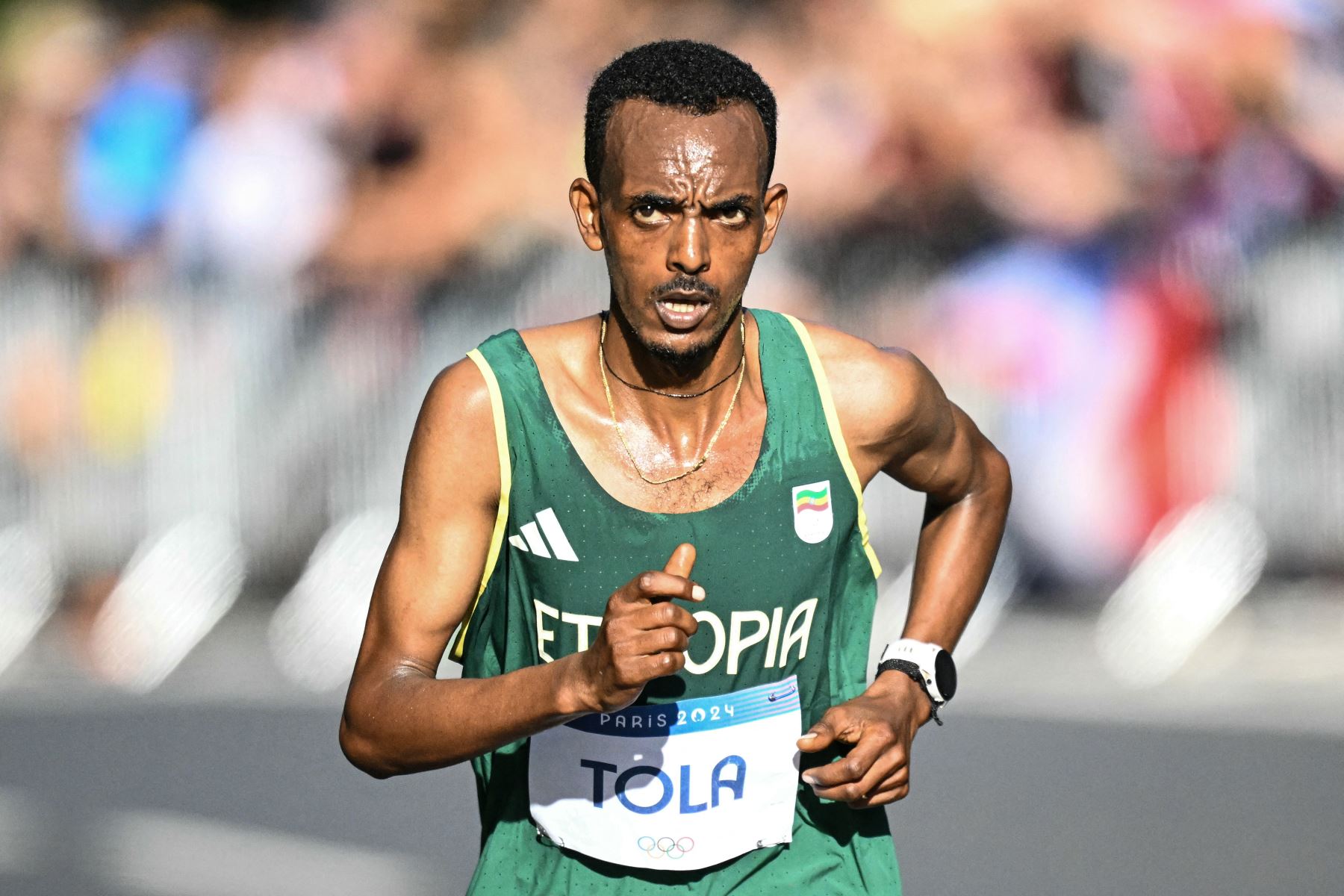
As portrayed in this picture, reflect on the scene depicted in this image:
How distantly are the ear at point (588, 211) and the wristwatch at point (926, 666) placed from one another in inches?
29.0

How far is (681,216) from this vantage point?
84.0 inches

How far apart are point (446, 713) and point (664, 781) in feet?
1.27

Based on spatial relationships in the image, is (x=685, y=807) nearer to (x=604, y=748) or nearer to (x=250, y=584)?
(x=604, y=748)

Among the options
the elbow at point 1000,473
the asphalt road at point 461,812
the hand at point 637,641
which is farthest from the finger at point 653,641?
the asphalt road at point 461,812

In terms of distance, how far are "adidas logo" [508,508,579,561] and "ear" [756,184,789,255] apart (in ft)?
1.46

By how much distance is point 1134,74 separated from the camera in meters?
7.70

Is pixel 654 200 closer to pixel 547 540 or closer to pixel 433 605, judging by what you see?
pixel 547 540

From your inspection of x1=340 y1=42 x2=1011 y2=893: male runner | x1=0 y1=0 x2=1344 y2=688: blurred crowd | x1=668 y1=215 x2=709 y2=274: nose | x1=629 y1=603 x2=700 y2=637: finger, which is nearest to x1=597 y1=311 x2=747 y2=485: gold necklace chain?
x1=340 y1=42 x2=1011 y2=893: male runner

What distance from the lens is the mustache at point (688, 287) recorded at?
2131 millimetres

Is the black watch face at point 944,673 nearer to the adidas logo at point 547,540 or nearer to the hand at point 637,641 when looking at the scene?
the adidas logo at point 547,540

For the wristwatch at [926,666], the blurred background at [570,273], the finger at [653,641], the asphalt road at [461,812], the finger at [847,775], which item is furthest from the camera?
the blurred background at [570,273]

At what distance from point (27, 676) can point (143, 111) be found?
2906 mm

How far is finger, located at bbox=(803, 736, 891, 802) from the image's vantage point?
2096 millimetres

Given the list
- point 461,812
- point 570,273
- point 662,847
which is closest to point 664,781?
point 662,847
